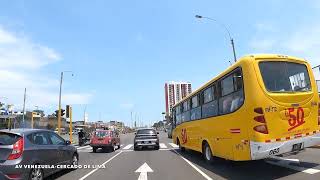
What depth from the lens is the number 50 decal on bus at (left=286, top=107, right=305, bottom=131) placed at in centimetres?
1178

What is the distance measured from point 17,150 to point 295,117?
26.2 feet

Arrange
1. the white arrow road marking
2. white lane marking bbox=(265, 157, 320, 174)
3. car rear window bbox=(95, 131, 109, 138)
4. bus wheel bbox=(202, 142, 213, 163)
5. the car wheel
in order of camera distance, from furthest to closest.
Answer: car rear window bbox=(95, 131, 109, 138) < bus wheel bbox=(202, 142, 213, 163) < the white arrow road marking < white lane marking bbox=(265, 157, 320, 174) < the car wheel

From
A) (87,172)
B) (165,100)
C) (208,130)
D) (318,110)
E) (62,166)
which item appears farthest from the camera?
(165,100)

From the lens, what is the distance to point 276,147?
452 inches

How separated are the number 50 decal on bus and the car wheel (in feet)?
24.3

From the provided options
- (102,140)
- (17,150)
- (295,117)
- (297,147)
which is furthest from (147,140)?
(17,150)

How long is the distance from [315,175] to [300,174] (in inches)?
18.5

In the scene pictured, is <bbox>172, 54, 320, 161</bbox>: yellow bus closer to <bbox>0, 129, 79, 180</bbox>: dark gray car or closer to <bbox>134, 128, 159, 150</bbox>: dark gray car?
<bbox>0, 129, 79, 180</bbox>: dark gray car

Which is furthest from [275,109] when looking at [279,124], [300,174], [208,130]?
[208,130]

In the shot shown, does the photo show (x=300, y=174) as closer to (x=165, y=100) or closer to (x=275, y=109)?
(x=275, y=109)

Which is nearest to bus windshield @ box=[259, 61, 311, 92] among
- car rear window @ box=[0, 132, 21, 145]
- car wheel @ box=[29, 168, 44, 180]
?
car wheel @ box=[29, 168, 44, 180]

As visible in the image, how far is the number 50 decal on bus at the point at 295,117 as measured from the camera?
1178 centimetres

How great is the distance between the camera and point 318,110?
1248 cm

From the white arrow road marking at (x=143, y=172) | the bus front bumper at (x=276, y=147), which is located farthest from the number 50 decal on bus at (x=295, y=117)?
the white arrow road marking at (x=143, y=172)
